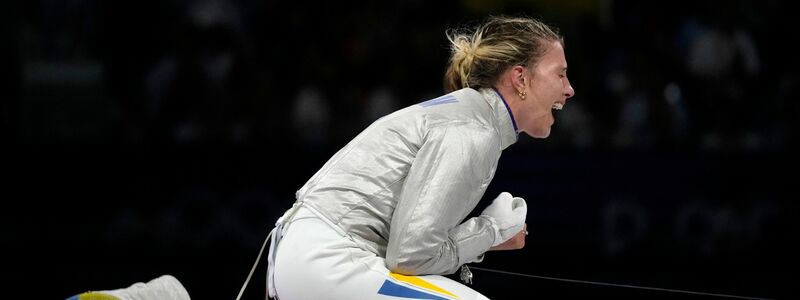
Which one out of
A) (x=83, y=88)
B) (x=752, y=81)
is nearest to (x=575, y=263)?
(x=752, y=81)

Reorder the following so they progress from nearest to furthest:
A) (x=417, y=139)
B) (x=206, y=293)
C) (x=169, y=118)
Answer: (x=417, y=139) → (x=206, y=293) → (x=169, y=118)

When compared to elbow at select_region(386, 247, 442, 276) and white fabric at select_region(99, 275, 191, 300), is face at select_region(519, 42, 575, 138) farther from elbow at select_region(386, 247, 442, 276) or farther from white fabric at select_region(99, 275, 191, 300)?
white fabric at select_region(99, 275, 191, 300)

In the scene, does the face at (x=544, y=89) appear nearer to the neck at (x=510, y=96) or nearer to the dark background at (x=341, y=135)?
the neck at (x=510, y=96)

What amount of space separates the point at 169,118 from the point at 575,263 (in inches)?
73.7

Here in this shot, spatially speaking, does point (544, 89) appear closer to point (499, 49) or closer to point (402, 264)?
point (499, 49)

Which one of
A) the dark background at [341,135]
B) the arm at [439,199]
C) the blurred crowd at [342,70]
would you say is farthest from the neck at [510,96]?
the blurred crowd at [342,70]

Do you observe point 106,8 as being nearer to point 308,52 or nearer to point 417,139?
point 308,52

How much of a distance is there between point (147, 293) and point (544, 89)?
1047mm

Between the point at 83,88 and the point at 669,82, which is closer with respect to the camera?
the point at 83,88

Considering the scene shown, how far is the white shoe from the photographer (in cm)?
229

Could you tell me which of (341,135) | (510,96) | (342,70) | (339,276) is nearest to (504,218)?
(510,96)

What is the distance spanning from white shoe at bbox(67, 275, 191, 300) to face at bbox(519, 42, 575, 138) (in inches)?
36.6

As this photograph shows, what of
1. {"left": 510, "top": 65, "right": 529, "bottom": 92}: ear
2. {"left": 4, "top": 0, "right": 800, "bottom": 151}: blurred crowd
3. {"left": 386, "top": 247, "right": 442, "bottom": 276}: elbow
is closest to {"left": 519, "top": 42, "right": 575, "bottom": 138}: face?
{"left": 510, "top": 65, "right": 529, "bottom": 92}: ear

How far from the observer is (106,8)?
14.8 ft
